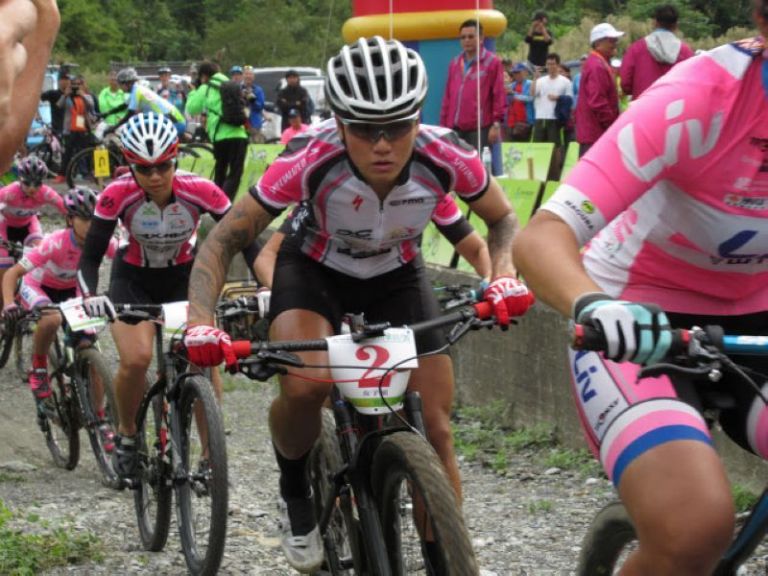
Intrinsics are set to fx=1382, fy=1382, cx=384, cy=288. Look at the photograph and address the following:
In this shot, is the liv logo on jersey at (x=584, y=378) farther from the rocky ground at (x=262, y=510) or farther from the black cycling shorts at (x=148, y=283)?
the black cycling shorts at (x=148, y=283)

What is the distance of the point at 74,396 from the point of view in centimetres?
930

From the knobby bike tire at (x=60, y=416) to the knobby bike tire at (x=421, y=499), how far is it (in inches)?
201

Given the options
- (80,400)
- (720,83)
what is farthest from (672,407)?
(80,400)

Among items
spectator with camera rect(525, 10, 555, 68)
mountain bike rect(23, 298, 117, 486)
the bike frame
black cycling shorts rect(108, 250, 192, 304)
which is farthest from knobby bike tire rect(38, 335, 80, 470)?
spectator with camera rect(525, 10, 555, 68)

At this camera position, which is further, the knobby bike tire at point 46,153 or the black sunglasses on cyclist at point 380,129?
the knobby bike tire at point 46,153

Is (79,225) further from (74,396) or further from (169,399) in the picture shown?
(169,399)

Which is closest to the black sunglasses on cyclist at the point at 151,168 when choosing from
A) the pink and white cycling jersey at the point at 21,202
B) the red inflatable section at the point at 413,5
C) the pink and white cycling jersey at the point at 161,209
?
the pink and white cycling jersey at the point at 161,209

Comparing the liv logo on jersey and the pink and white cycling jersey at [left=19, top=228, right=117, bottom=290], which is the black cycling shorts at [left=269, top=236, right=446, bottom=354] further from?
the pink and white cycling jersey at [left=19, top=228, right=117, bottom=290]

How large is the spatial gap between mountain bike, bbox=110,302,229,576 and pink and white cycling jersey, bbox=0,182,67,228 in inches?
231

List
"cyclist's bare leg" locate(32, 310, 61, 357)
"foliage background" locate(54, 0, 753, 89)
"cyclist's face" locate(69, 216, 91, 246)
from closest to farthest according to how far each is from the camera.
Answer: "cyclist's face" locate(69, 216, 91, 246), "cyclist's bare leg" locate(32, 310, 61, 357), "foliage background" locate(54, 0, 753, 89)

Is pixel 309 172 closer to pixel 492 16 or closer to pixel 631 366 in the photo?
pixel 631 366

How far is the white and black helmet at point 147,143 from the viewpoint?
7.53 metres

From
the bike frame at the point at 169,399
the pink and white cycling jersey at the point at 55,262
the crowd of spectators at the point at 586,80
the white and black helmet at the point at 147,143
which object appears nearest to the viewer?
the bike frame at the point at 169,399

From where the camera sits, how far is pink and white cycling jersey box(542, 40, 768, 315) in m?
3.29
